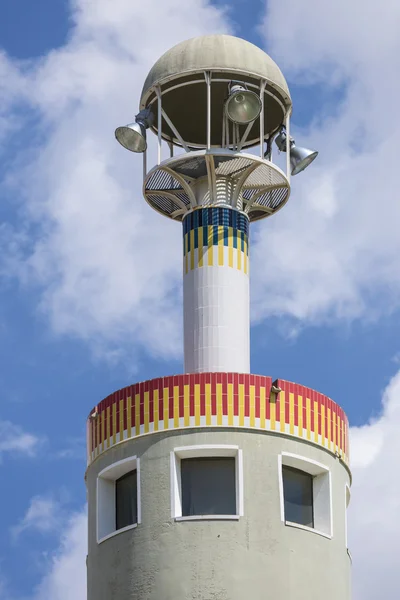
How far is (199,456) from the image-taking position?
4566 centimetres

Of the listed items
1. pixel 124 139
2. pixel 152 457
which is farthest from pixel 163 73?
pixel 152 457

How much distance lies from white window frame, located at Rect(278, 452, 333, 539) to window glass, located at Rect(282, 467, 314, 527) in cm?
11

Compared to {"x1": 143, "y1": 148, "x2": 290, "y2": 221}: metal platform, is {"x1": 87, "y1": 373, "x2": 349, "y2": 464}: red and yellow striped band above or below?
below

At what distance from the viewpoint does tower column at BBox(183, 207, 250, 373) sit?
47906mm

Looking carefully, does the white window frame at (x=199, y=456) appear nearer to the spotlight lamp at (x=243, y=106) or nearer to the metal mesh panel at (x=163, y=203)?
the metal mesh panel at (x=163, y=203)

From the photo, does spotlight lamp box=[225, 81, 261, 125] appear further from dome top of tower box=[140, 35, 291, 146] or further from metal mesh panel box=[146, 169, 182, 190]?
metal mesh panel box=[146, 169, 182, 190]

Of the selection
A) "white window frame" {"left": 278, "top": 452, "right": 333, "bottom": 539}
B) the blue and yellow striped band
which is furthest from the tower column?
"white window frame" {"left": 278, "top": 452, "right": 333, "bottom": 539}

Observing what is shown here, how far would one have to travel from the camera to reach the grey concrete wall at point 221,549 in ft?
145

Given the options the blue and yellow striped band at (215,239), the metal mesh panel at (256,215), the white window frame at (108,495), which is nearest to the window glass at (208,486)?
the white window frame at (108,495)

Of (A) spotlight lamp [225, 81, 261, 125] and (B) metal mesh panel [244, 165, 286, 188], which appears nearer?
(A) spotlight lamp [225, 81, 261, 125]

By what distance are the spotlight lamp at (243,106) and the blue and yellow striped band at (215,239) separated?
7.87 feet

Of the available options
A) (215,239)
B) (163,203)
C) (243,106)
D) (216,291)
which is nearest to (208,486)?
A: (216,291)

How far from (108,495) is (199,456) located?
299 cm

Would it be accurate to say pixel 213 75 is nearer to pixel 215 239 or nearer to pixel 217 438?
pixel 215 239
